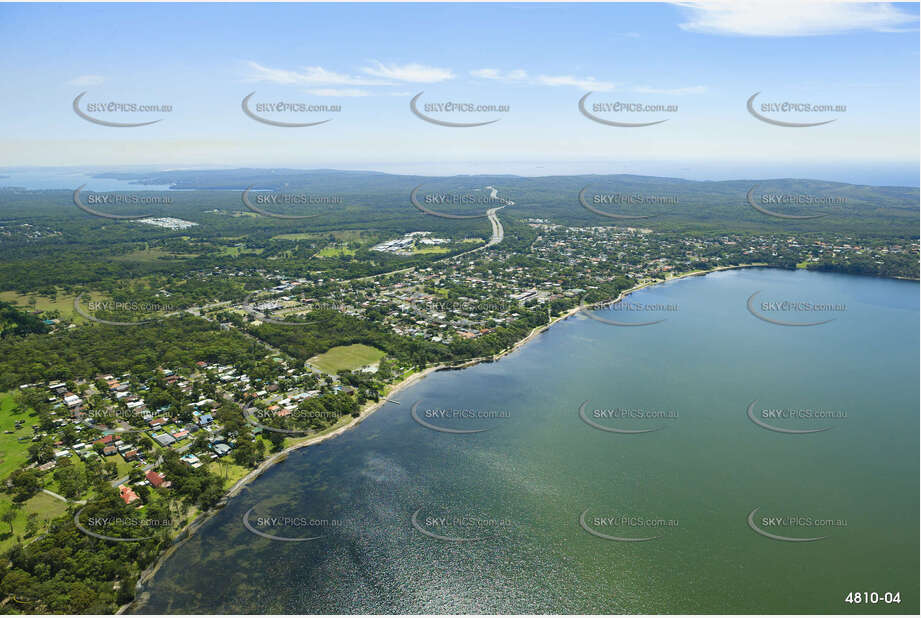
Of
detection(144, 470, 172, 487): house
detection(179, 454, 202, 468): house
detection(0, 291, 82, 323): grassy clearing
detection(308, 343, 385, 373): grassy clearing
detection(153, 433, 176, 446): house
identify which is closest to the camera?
detection(144, 470, 172, 487): house

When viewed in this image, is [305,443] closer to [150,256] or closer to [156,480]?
[156,480]

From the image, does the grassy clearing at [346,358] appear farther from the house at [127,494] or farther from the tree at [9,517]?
the tree at [9,517]

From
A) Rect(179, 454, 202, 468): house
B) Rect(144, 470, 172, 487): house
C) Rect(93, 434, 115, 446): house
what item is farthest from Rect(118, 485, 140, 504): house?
Rect(93, 434, 115, 446): house

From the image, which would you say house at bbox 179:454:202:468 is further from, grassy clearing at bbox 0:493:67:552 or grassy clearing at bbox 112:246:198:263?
grassy clearing at bbox 112:246:198:263

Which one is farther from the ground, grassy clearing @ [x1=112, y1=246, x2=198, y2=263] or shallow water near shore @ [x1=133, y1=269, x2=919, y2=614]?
grassy clearing @ [x1=112, y1=246, x2=198, y2=263]

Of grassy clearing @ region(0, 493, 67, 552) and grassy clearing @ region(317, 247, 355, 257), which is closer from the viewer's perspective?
grassy clearing @ region(0, 493, 67, 552)

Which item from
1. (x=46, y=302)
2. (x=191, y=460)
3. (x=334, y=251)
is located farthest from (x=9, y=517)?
(x=334, y=251)

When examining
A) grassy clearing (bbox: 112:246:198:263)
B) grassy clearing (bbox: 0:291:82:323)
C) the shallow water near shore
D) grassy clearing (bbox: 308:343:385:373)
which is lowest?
the shallow water near shore

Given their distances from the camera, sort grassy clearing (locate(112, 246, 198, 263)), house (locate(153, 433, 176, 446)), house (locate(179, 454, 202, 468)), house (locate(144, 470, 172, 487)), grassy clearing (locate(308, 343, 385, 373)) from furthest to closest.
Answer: grassy clearing (locate(112, 246, 198, 263)), grassy clearing (locate(308, 343, 385, 373)), house (locate(153, 433, 176, 446)), house (locate(179, 454, 202, 468)), house (locate(144, 470, 172, 487))
